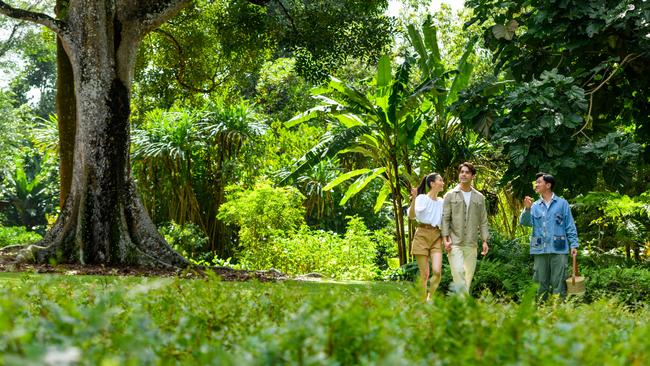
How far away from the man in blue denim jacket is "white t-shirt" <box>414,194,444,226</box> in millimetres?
1159

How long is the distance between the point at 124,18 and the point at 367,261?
7.80m

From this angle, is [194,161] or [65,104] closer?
[65,104]

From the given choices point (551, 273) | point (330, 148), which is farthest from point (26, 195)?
point (551, 273)

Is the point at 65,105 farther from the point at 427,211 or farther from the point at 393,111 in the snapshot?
the point at 427,211

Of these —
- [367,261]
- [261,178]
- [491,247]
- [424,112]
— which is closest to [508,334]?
[491,247]

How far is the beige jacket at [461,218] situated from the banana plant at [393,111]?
19.4ft

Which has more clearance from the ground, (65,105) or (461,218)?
(65,105)

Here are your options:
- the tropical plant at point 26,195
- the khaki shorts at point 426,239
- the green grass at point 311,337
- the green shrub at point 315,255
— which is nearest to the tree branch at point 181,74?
the green shrub at point 315,255

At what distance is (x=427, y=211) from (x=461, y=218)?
47 cm

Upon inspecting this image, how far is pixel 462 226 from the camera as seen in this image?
10109 millimetres

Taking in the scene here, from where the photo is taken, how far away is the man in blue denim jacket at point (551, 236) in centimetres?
967

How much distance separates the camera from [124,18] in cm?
1442

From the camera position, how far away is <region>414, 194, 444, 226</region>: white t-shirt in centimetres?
1036

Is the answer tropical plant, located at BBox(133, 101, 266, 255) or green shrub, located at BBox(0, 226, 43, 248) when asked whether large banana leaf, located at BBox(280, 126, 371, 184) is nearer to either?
tropical plant, located at BBox(133, 101, 266, 255)
